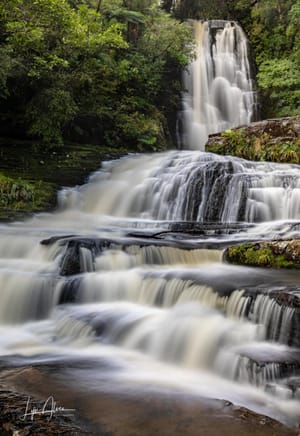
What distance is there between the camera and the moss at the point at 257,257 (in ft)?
24.1

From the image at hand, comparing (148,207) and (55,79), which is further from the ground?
(55,79)

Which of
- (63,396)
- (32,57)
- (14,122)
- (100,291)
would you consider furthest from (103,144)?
(63,396)

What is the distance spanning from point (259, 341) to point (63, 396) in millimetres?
2260

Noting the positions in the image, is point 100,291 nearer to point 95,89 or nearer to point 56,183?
point 56,183

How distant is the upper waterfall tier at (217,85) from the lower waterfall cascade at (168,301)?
9.15 m

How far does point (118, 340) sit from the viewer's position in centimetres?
555

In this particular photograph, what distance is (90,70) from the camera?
637 inches

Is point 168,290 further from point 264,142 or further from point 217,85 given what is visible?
point 217,85

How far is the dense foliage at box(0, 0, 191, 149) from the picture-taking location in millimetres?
12133

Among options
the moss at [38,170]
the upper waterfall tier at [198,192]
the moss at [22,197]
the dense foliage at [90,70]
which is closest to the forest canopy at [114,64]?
the dense foliage at [90,70]

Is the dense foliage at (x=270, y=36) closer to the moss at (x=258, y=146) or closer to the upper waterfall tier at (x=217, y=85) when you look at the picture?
the upper waterfall tier at (x=217, y=85)

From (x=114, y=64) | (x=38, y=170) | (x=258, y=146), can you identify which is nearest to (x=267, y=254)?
(x=258, y=146)

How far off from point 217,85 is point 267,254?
15.1m
